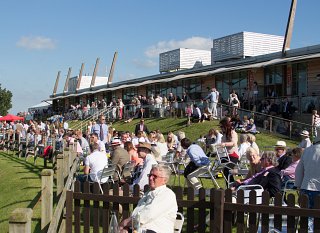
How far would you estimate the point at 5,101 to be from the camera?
3162 inches

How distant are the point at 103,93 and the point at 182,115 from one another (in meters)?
21.9

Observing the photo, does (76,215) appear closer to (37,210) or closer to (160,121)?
(37,210)

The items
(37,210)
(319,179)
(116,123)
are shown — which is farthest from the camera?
Answer: (116,123)

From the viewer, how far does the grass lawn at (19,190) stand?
8884 millimetres

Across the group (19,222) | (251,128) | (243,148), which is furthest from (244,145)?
(19,222)

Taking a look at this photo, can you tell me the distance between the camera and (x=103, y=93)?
4650cm

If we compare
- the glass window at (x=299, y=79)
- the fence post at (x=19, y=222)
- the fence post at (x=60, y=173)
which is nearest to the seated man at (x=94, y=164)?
the fence post at (x=60, y=173)

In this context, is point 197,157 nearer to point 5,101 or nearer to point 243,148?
point 243,148

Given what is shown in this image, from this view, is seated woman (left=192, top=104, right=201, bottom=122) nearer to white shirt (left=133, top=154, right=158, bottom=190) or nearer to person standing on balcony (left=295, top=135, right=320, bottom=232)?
white shirt (left=133, top=154, right=158, bottom=190)

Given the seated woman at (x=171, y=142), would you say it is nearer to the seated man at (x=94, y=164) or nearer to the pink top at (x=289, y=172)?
the seated man at (x=94, y=164)

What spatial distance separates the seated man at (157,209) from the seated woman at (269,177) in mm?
1855

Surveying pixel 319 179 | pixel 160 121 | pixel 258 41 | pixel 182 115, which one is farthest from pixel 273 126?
pixel 258 41

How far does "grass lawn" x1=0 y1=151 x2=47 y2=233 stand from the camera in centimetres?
888

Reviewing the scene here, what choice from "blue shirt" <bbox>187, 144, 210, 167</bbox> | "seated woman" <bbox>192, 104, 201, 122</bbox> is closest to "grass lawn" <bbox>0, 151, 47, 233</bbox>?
"blue shirt" <bbox>187, 144, 210, 167</bbox>
